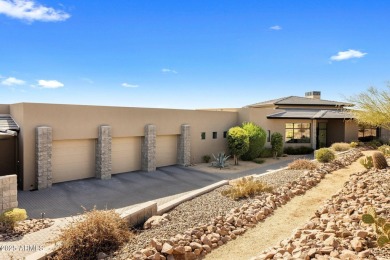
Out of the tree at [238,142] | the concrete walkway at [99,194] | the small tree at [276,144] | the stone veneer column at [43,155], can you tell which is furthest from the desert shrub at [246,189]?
the small tree at [276,144]

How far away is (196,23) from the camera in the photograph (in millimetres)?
17656

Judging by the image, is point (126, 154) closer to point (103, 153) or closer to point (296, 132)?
point (103, 153)

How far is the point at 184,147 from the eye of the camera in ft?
68.4

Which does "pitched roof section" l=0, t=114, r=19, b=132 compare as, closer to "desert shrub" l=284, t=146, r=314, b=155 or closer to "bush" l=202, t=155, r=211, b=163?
"bush" l=202, t=155, r=211, b=163

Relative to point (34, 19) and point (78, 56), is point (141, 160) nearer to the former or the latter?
point (78, 56)

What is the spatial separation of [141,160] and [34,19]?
394 inches

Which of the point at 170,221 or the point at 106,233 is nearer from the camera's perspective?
Result: the point at 106,233

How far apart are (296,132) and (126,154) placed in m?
17.3

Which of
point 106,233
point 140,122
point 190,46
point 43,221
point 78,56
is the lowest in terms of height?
point 43,221

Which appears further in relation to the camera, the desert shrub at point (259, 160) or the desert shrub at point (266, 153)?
the desert shrub at point (266, 153)

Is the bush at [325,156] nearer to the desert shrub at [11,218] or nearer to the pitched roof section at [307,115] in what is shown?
the pitched roof section at [307,115]

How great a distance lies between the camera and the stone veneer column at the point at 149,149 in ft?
61.1

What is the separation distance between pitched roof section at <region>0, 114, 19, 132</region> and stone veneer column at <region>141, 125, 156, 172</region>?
23.9 ft

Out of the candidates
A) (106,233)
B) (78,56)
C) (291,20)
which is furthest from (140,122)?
(106,233)
